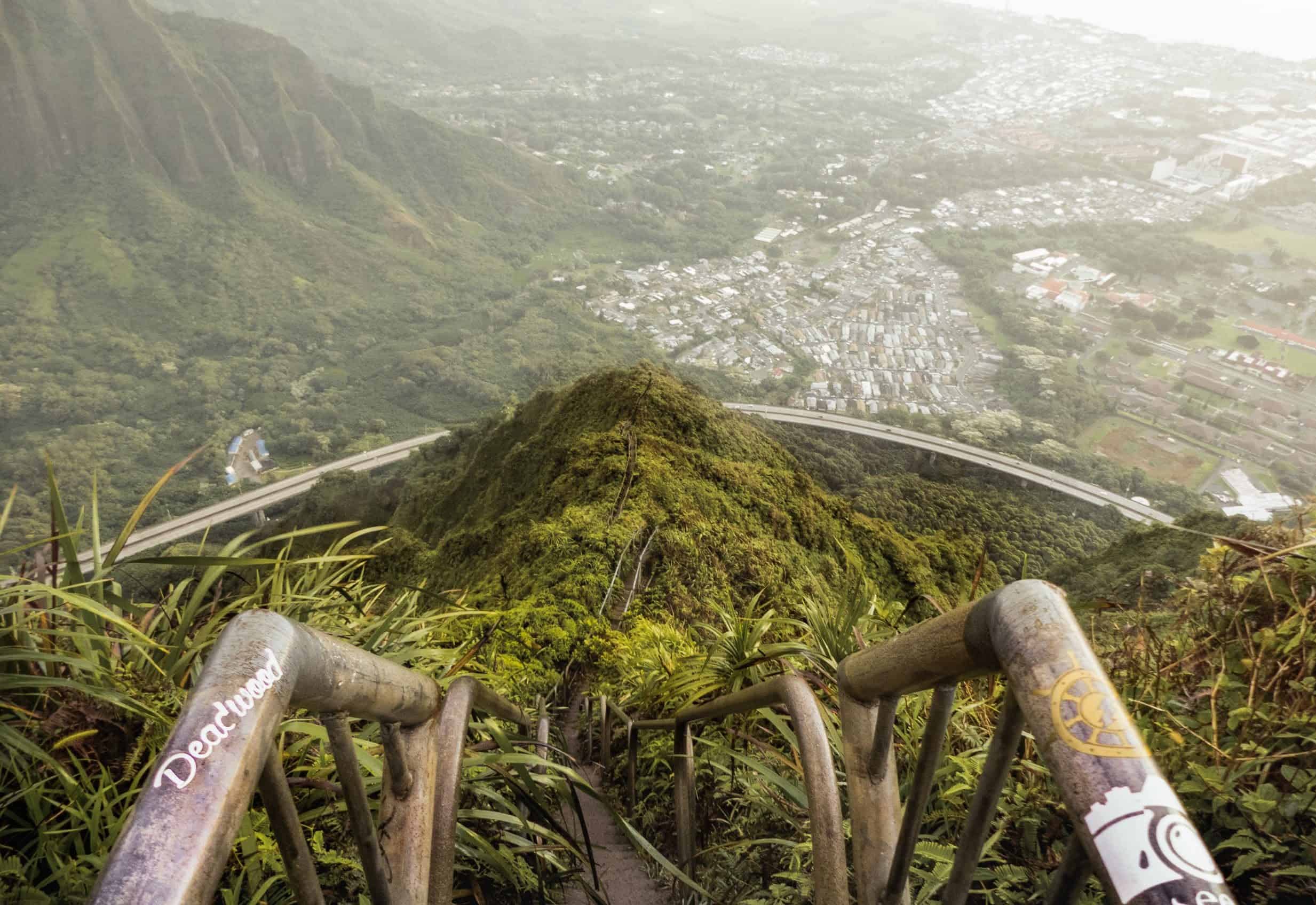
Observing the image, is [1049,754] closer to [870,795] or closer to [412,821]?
[870,795]

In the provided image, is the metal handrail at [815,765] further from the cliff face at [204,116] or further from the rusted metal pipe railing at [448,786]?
the cliff face at [204,116]

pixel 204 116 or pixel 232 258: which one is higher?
pixel 204 116

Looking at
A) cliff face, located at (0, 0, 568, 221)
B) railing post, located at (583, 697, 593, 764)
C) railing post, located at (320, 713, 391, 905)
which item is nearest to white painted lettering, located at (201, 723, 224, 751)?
railing post, located at (320, 713, 391, 905)

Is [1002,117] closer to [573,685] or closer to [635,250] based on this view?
[635,250]

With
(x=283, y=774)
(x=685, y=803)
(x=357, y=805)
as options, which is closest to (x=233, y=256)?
(x=685, y=803)

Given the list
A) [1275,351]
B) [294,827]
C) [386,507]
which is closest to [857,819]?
[294,827]

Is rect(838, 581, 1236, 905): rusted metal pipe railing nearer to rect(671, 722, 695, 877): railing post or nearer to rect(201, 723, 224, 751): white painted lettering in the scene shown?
rect(201, 723, 224, 751): white painted lettering
